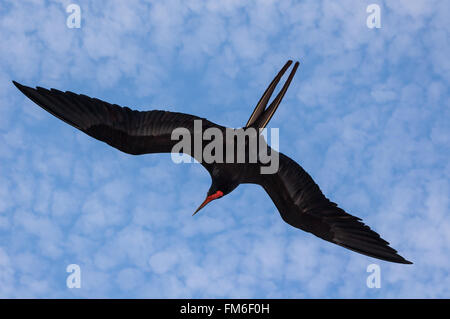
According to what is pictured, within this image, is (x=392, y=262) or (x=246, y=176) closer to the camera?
(x=392, y=262)

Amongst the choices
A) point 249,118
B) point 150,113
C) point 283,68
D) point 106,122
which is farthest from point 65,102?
point 283,68

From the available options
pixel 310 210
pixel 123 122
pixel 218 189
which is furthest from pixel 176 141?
pixel 310 210

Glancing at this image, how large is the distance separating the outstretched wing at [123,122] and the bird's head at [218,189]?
1006 millimetres

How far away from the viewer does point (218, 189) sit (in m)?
9.27

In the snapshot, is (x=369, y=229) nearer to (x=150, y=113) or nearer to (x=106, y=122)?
(x=150, y=113)

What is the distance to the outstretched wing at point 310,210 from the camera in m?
8.98

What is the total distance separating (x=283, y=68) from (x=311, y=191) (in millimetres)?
2248

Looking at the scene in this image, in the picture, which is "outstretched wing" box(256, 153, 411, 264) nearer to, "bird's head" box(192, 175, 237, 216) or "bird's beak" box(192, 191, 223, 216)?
"bird's head" box(192, 175, 237, 216)

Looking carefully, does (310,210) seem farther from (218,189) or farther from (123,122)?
(123,122)

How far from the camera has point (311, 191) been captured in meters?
9.23

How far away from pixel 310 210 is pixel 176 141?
2.67 metres

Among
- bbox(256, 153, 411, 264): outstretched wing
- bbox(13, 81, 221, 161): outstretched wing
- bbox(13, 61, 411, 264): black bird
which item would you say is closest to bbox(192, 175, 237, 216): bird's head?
bbox(13, 61, 411, 264): black bird

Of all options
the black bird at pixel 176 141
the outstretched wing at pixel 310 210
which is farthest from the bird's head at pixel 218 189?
the outstretched wing at pixel 310 210
